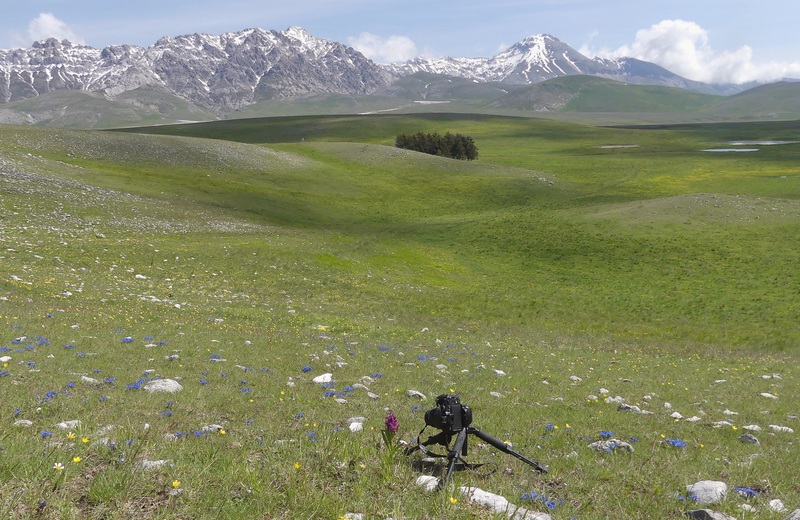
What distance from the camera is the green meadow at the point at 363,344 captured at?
6.77 m

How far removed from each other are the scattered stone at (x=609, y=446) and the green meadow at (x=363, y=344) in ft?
1.04

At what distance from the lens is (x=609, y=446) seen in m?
10.1

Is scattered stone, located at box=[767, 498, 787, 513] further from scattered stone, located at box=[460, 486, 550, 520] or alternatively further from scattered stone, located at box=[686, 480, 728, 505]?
scattered stone, located at box=[460, 486, 550, 520]

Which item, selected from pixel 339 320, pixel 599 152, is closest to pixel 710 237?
pixel 339 320

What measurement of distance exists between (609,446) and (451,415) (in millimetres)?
4889

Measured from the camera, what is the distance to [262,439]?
859 cm

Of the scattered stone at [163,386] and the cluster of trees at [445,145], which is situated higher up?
the cluster of trees at [445,145]

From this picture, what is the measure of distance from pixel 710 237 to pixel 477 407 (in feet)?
172

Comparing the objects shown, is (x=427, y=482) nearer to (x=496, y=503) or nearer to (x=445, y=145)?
(x=496, y=503)

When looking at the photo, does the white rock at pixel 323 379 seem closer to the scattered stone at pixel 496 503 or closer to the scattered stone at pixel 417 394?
the scattered stone at pixel 417 394

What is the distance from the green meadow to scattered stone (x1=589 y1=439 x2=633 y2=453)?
12.5 inches

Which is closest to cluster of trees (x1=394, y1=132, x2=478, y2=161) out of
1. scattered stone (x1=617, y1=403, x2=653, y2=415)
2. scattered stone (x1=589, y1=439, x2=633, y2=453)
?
scattered stone (x1=617, y1=403, x2=653, y2=415)

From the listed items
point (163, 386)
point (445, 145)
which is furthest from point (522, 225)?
point (445, 145)

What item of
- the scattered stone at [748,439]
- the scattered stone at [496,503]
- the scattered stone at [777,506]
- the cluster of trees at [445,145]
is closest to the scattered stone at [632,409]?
the scattered stone at [748,439]
